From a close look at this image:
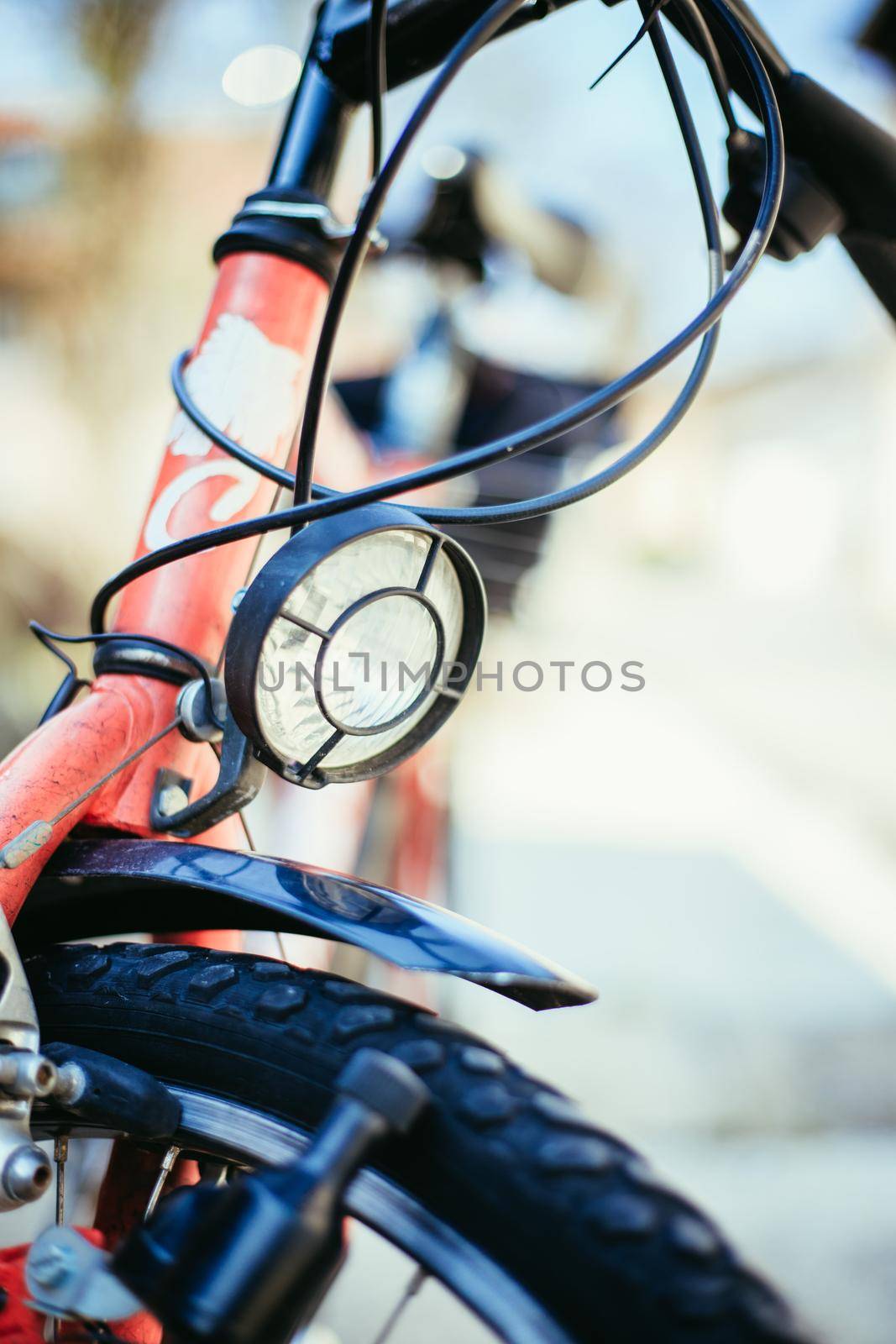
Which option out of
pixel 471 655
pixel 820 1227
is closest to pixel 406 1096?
pixel 471 655

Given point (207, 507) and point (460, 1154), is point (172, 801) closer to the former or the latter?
point (207, 507)

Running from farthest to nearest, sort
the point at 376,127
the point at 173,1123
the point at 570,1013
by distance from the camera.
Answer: the point at 570,1013, the point at 376,127, the point at 173,1123

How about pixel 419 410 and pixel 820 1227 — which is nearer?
pixel 820 1227

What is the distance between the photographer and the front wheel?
1.18 feet

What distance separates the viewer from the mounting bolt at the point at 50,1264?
0.41 meters

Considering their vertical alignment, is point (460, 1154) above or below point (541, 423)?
below

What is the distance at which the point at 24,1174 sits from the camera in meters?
0.44

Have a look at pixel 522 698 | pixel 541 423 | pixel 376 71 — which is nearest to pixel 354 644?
pixel 541 423

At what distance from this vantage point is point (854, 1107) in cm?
162

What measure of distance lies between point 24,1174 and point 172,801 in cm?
25

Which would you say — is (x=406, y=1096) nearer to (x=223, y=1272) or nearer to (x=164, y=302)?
(x=223, y=1272)

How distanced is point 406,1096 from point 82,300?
2.96 metres

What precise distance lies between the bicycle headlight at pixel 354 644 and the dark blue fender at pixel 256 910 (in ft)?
0.21

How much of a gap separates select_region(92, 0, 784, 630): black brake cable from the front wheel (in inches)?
9.7
